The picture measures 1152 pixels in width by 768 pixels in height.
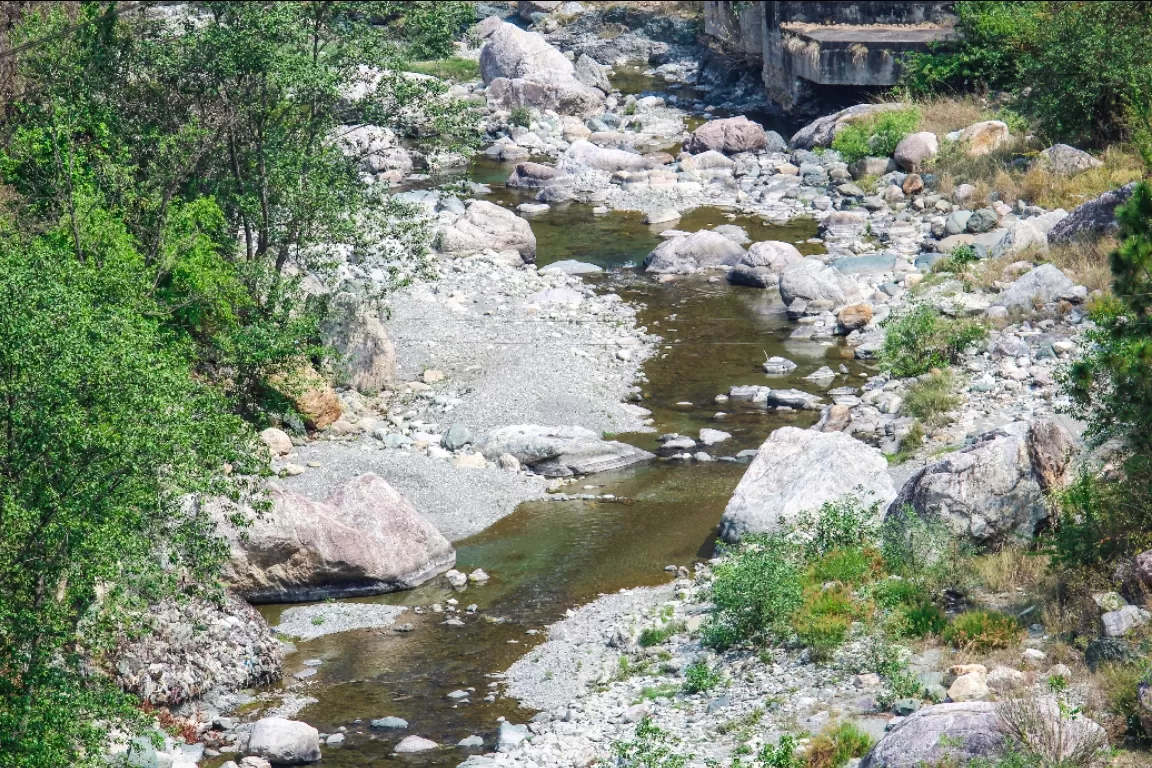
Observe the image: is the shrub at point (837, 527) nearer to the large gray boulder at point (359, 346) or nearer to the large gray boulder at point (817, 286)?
the large gray boulder at point (359, 346)

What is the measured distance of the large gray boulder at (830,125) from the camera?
34.0 m

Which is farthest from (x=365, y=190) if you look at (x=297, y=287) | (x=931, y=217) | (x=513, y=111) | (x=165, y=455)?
(x=513, y=111)

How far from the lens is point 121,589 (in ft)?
32.2

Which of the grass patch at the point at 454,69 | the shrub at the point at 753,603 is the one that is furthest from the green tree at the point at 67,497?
the grass patch at the point at 454,69

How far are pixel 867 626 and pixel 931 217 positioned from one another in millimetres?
17420

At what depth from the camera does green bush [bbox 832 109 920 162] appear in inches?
1254

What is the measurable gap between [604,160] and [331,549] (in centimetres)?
2150

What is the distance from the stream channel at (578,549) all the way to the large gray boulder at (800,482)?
0.82 meters

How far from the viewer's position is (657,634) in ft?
44.9

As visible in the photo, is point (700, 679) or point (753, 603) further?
point (753, 603)

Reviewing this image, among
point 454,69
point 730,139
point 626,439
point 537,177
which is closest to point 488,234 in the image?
point 537,177

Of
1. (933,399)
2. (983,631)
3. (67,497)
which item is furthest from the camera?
(933,399)

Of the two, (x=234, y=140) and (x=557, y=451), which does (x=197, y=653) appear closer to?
(x=557, y=451)

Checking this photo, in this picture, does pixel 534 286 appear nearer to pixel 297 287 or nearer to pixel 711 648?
pixel 297 287
